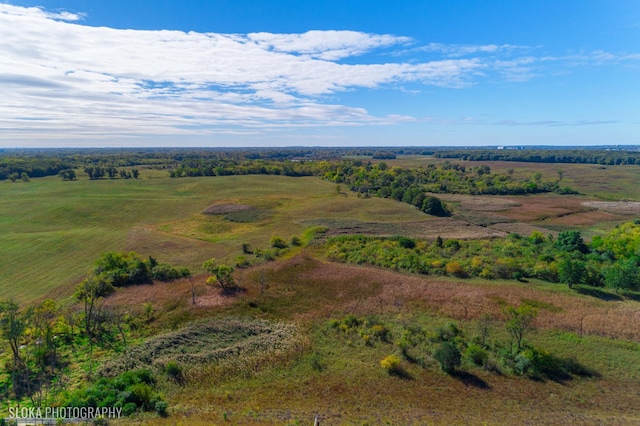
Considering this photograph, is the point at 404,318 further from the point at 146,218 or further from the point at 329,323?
the point at 146,218

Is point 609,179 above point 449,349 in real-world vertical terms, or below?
above

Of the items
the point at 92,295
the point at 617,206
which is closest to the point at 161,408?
the point at 92,295

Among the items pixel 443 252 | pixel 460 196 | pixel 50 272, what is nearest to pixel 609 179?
pixel 460 196

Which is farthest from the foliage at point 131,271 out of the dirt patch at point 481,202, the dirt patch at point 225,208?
the dirt patch at point 481,202

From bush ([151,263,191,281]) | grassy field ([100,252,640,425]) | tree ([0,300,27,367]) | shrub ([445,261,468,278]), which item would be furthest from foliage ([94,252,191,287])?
shrub ([445,261,468,278])

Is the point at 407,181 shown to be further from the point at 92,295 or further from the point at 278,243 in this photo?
the point at 92,295
